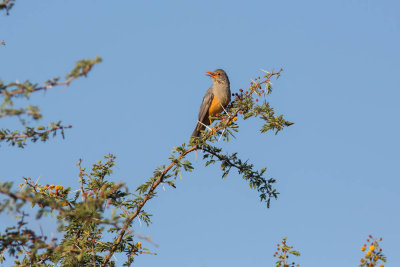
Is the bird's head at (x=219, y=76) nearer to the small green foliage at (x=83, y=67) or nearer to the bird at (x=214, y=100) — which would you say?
the bird at (x=214, y=100)

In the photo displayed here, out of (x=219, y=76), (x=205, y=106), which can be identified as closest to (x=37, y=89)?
(x=205, y=106)

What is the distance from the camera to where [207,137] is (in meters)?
7.49

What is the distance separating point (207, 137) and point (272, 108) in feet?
3.23

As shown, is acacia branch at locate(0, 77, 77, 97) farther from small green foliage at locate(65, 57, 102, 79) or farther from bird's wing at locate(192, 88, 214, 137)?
bird's wing at locate(192, 88, 214, 137)

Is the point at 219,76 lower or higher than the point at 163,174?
higher

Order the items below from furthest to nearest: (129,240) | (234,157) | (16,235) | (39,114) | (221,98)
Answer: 1. (221,98)
2. (234,157)
3. (129,240)
4. (16,235)
5. (39,114)

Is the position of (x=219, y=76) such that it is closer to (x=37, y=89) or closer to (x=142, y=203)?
(x=142, y=203)

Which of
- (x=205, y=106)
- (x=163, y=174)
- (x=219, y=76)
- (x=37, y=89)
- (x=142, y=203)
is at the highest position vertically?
(x=219, y=76)

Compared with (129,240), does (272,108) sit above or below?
above

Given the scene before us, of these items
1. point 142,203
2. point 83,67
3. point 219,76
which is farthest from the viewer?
point 219,76

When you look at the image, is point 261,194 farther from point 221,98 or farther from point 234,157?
point 221,98

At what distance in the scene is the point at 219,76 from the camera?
12414mm

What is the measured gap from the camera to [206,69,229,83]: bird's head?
12.3 m

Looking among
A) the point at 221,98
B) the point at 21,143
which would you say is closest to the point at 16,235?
the point at 21,143
